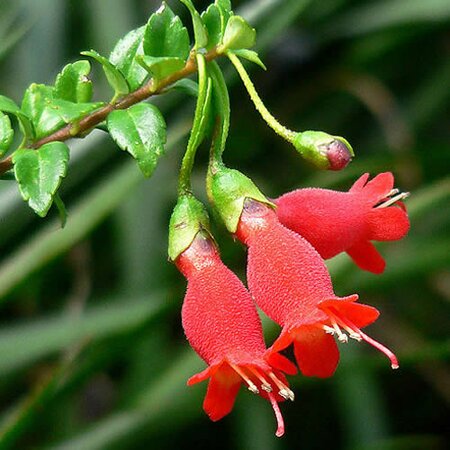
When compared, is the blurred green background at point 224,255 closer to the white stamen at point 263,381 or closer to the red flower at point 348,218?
the red flower at point 348,218

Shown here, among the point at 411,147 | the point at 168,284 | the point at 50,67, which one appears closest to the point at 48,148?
the point at 168,284

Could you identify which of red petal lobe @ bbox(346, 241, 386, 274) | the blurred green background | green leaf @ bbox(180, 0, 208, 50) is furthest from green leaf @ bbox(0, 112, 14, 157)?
the blurred green background

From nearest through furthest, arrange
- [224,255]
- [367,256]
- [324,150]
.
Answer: [324,150]
[367,256]
[224,255]

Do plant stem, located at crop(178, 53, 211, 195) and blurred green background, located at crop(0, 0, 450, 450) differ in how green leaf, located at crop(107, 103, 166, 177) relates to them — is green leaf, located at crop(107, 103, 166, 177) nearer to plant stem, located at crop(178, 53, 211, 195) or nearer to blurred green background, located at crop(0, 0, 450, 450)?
plant stem, located at crop(178, 53, 211, 195)

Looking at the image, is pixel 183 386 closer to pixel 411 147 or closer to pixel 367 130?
pixel 411 147

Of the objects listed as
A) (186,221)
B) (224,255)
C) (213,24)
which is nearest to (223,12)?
(213,24)

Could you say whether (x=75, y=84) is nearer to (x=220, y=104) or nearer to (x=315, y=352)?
(x=220, y=104)
